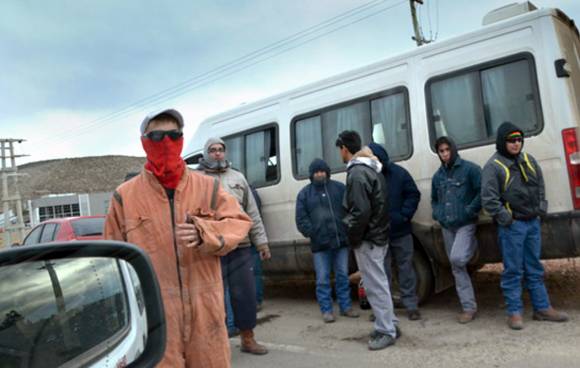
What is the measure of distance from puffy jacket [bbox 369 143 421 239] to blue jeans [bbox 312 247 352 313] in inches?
27.9

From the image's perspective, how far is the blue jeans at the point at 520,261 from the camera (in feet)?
14.8

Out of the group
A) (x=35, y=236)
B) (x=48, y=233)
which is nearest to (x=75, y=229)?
(x=48, y=233)

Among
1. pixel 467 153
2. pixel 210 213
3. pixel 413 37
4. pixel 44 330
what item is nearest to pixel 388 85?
pixel 467 153

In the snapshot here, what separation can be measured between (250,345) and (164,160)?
2832mm

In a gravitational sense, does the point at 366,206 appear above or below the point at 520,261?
above

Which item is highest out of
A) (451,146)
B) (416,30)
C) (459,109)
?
(416,30)

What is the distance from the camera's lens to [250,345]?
4.58 meters

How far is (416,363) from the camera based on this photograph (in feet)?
13.0

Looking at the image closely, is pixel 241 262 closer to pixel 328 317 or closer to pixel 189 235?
pixel 328 317

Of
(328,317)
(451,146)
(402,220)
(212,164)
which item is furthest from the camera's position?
(328,317)

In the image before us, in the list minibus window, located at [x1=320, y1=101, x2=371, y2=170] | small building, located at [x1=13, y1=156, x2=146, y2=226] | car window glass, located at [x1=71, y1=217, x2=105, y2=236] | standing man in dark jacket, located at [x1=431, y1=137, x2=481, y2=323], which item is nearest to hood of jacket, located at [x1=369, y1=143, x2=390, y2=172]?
standing man in dark jacket, located at [x1=431, y1=137, x2=481, y2=323]

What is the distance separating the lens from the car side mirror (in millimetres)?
1182

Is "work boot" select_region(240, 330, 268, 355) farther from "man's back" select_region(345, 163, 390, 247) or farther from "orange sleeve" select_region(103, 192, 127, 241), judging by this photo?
"orange sleeve" select_region(103, 192, 127, 241)

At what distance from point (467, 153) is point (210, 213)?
3.60 metres
